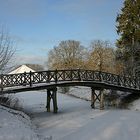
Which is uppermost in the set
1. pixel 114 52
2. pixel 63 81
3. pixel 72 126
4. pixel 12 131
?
pixel 114 52

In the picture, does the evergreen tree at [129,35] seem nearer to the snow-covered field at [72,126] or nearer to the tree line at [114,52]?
the tree line at [114,52]

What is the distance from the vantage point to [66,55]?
7350cm

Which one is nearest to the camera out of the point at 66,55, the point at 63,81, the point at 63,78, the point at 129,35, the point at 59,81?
the point at 59,81

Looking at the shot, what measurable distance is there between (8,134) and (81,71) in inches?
631

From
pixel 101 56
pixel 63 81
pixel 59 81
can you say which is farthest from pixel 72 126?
pixel 101 56

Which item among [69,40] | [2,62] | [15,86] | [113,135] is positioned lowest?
[113,135]

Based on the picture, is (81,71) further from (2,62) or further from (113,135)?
(113,135)

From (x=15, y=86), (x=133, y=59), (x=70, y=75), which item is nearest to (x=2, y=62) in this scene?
(x=15, y=86)

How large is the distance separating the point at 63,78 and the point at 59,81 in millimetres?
652

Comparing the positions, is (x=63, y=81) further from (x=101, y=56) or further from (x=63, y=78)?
(x=101, y=56)

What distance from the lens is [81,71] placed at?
30984 mm

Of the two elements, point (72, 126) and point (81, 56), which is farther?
point (81, 56)

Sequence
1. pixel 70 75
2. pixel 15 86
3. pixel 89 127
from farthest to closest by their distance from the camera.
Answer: pixel 70 75
pixel 15 86
pixel 89 127

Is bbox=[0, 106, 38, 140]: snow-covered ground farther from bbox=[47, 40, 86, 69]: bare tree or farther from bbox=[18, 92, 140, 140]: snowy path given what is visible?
bbox=[47, 40, 86, 69]: bare tree
